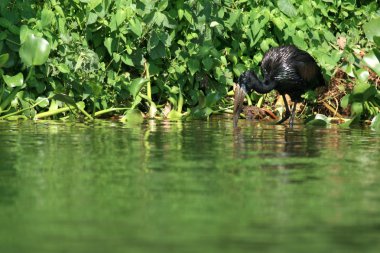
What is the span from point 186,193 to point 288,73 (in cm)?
686

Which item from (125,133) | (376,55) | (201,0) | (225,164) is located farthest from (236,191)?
(201,0)

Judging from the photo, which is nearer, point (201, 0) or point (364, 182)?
point (364, 182)

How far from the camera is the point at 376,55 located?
11.2 meters

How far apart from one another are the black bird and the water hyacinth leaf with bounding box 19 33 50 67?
7.80 ft

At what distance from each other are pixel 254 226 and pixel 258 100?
8361 millimetres

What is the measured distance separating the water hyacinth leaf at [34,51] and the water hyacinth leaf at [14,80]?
34cm

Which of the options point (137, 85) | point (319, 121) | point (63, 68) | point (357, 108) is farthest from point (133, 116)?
point (357, 108)

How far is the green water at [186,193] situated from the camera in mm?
4359

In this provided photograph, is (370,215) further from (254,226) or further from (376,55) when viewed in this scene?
(376,55)

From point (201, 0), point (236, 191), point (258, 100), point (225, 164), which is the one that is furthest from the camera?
point (258, 100)

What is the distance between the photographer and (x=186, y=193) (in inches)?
221

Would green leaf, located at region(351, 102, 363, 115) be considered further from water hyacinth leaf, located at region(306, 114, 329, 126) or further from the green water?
the green water

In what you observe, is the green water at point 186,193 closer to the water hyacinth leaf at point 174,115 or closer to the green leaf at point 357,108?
the green leaf at point 357,108

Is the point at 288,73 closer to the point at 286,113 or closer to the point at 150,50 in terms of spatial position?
the point at 286,113
